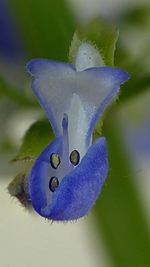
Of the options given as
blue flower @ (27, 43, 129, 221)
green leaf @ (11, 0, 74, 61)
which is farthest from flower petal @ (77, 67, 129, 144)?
green leaf @ (11, 0, 74, 61)

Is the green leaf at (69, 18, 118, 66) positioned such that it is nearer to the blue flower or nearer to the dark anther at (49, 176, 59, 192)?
the blue flower

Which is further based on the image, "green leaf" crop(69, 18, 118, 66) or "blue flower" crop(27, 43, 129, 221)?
"green leaf" crop(69, 18, 118, 66)

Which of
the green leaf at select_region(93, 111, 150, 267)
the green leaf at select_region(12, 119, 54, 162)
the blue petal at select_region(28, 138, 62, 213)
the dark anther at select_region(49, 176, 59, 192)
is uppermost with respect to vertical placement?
the blue petal at select_region(28, 138, 62, 213)

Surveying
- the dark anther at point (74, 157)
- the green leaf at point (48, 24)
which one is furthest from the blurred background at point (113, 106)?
the dark anther at point (74, 157)

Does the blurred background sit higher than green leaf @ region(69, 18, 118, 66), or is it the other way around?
green leaf @ region(69, 18, 118, 66)

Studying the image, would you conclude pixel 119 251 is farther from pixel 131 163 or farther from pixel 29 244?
pixel 29 244

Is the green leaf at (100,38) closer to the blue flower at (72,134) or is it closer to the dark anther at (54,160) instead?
the blue flower at (72,134)

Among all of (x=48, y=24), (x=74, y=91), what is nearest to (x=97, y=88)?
(x=74, y=91)

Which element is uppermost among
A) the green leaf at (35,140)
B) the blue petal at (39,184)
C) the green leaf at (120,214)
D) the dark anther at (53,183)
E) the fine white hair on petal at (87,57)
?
the fine white hair on petal at (87,57)
